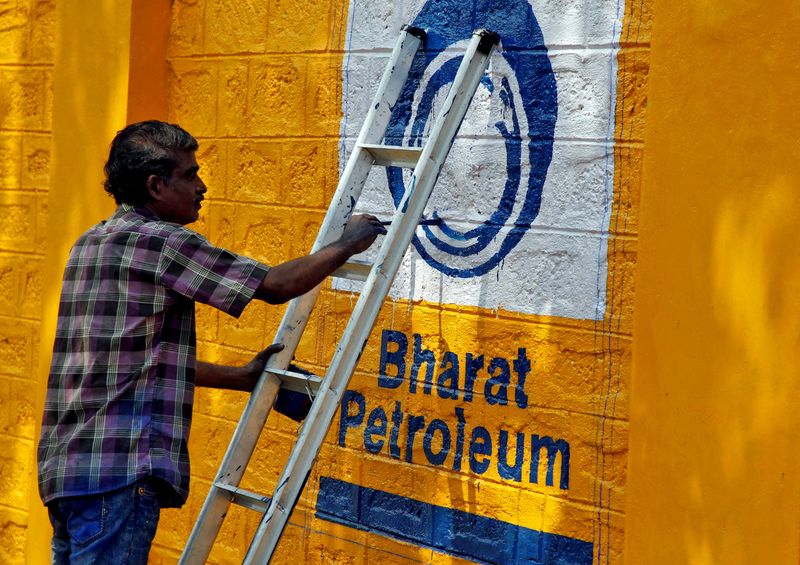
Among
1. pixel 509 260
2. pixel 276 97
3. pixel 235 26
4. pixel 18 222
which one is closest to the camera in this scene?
pixel 509 260

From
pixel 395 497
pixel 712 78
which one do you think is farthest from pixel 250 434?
pixel 712 78

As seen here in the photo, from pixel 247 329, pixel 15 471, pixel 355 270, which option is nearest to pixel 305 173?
pixel 247 329

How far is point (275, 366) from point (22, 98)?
8.70 feet

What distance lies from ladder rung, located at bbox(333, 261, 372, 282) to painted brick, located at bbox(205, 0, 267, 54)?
1399mm

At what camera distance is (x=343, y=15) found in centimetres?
412

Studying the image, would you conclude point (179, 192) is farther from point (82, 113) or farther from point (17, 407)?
point (17, 407)

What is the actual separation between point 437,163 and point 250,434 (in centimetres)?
94

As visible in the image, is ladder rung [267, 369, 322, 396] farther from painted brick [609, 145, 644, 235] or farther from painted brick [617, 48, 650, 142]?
painted brick [617, 48, 650, 142]

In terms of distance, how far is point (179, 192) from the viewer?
3.20m

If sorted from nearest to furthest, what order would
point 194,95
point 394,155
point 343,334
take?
point 343,334 < point 394,155 < point 194,95

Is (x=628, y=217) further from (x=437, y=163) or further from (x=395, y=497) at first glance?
(x=395, y=497)

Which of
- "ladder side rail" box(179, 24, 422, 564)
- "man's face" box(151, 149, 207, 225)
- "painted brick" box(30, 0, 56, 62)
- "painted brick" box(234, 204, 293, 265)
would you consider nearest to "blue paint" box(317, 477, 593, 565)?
"ladder side rail" box(179, 24, 422, 564)

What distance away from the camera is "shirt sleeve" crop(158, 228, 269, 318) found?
3.00 metres

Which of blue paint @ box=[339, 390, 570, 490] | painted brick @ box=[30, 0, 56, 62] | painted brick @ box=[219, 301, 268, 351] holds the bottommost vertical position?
blue paint @ box=[339, 390, 570, 490]
